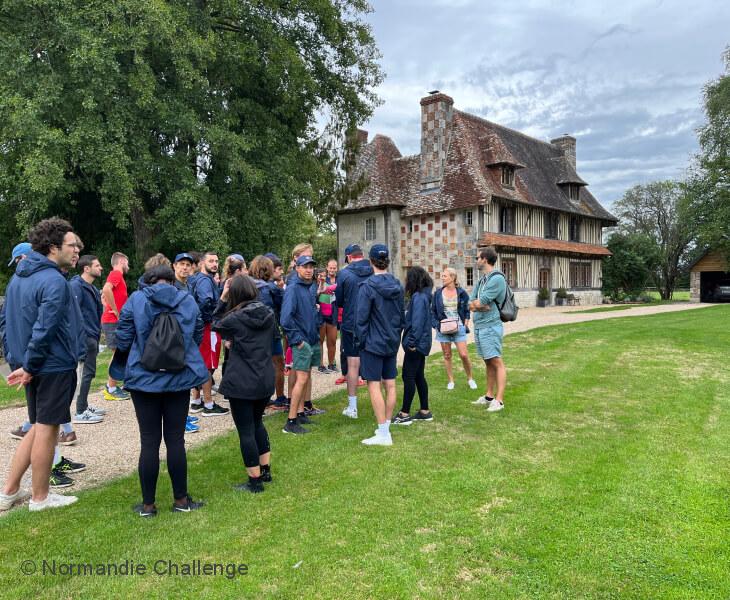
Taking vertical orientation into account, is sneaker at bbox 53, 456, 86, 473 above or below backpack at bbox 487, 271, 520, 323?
below

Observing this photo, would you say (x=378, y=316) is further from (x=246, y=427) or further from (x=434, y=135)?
(x=434, y=135)

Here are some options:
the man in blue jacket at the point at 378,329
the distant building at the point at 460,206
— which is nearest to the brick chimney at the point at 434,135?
the distant building at the point at 460,206

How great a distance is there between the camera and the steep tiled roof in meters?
25.1

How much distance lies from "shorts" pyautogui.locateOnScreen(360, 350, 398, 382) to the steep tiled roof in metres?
20.1

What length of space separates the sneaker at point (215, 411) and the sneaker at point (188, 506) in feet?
8.93

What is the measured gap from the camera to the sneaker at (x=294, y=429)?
5672 millimetres

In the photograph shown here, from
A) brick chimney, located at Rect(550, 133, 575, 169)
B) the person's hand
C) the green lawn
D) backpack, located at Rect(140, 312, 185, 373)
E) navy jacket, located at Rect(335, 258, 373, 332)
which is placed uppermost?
brick chimney, located at Rect(550, 133, 575, 169)

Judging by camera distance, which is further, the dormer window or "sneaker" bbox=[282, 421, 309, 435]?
the dormer window

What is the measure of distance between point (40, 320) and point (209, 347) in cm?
319

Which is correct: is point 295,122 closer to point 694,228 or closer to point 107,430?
point 107,430

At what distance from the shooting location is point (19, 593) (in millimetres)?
2848

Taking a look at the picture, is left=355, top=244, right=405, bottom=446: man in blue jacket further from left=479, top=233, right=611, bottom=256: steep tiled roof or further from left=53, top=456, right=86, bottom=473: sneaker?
left=479, top=233, right=611, bottom=256: steep tiled roof

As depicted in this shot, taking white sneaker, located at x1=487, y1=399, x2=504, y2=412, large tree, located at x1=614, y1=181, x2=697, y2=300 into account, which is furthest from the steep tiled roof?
white sneaker, located at x1=487, y1=399, x2=504, y2=412

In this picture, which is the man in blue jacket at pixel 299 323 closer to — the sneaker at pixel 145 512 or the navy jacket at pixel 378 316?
the navy jacket at pixel 378 316
